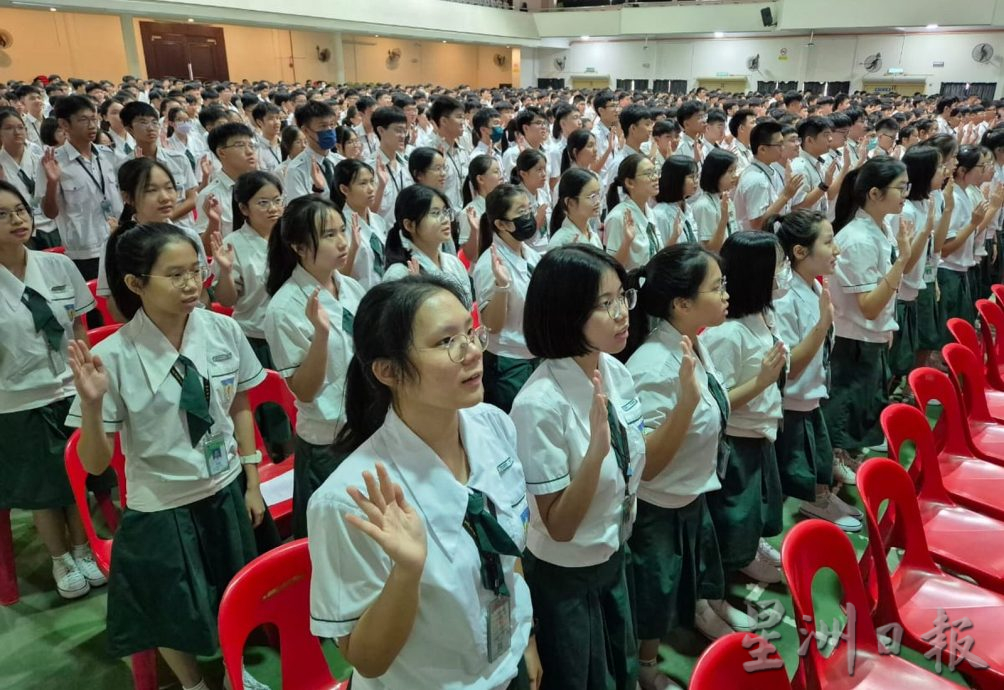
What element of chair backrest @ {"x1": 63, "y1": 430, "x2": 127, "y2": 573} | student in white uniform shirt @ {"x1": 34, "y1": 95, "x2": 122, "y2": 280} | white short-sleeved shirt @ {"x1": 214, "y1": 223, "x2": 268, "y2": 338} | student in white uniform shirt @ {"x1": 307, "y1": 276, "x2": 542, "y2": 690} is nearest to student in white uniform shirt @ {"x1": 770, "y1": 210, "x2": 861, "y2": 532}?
student in white uniform shirt @ {"x1": 307, "y1": 276, "x2": 542, "y2": 690}

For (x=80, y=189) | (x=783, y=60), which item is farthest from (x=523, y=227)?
(x=783, y=60)

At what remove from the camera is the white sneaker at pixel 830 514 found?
3.06m

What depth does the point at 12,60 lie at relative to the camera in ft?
54.5

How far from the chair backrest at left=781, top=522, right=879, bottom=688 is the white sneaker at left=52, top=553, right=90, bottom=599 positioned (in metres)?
2.68

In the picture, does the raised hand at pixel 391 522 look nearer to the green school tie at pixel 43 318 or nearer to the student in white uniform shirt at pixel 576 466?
the student in white uniform shirt at pixel 576 466

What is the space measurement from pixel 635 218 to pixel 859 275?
129cm

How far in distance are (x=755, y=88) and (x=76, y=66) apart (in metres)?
21.1

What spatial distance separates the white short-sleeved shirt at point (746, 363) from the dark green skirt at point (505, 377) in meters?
0.98

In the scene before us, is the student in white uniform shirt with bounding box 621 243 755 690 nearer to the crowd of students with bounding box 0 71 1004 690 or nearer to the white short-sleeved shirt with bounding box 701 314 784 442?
the crowd of students with bounding box 0 71 1004 690

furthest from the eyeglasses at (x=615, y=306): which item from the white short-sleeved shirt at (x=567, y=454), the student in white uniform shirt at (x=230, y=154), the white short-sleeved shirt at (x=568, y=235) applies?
the student in white uniform shirt at (x=230, y=154)

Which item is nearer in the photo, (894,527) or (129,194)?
(894,527)

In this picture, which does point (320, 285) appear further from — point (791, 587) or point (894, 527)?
point (894, 527)

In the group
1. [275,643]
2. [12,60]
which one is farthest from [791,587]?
[12,60]

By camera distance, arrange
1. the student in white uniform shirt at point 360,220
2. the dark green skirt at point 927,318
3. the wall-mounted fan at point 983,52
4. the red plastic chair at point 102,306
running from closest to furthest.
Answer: the student in white uniform shirt at point 360,220 → the red plastic chair at point 102,306 → the dark green skirt at point 927,318 → the wall-mounted fan at point 983,52
